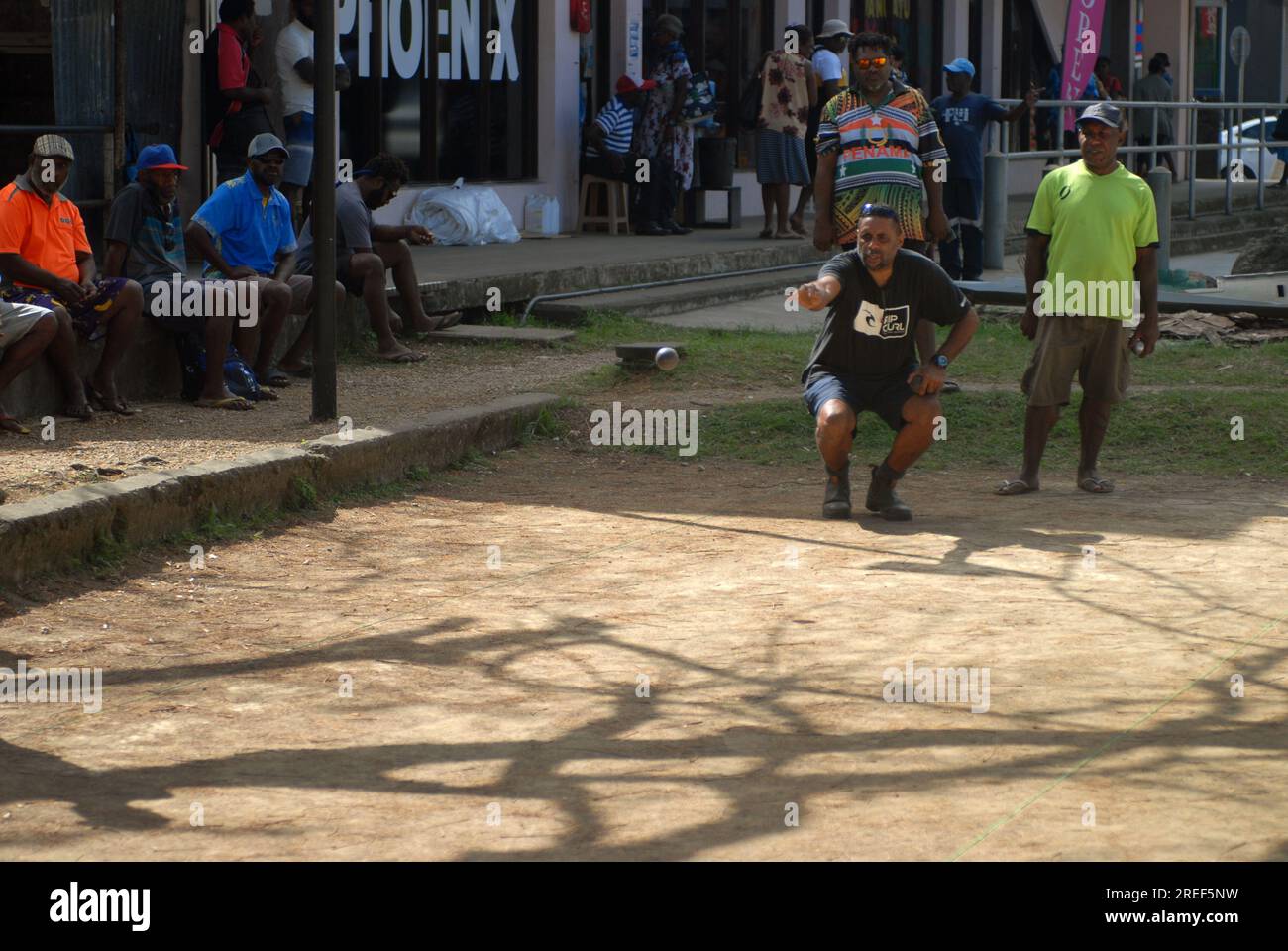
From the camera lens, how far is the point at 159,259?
940cm

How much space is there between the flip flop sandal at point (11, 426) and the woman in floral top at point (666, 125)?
939 cm

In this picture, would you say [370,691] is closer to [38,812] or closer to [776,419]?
[38,812]

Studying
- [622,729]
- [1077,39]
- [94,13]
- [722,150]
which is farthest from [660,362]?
[1077,39]

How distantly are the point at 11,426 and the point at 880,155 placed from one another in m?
4.20

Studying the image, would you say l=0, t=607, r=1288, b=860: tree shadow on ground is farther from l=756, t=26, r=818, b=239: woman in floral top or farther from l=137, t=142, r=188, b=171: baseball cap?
→ l=756, t=26, r=818, b=239: woman in floral top

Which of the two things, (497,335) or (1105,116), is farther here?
(497,335)

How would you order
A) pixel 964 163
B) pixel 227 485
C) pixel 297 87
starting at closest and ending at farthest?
1. pixel 227 485
2. pixel 297 87
3. pixel 964 163

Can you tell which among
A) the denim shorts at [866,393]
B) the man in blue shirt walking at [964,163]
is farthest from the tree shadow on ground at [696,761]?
the man in blue shirt walking at [964,163]

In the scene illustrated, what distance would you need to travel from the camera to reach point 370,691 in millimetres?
5074

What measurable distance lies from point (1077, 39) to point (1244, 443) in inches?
449

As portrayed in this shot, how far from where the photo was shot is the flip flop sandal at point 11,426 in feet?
26.6

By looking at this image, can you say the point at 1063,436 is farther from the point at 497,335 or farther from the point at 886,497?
the point at 497,335

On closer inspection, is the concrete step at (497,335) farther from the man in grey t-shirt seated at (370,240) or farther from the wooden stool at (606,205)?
the wooden stool at (606,205)

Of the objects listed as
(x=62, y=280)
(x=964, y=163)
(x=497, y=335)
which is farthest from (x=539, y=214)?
(x=62, y=280)
